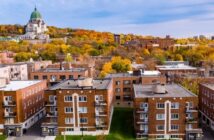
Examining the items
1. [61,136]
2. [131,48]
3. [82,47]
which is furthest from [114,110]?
[131,48]

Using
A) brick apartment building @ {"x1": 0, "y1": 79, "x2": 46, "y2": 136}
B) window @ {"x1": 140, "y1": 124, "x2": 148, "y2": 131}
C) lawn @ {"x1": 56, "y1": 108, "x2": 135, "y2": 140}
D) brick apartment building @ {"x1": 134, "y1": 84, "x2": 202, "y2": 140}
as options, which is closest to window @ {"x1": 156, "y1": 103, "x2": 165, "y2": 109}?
brick apartment building @ {"x1": 134, "y1": 84, "x2": 202, "y2": 140}

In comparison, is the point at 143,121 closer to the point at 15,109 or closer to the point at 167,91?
the point at 167,91

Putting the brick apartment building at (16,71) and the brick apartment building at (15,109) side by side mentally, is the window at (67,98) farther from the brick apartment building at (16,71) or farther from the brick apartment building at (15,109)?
the brick apartment building at (16,71)

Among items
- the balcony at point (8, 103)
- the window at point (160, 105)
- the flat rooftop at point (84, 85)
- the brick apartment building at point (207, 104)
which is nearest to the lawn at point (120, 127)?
the window at point (160, 105)

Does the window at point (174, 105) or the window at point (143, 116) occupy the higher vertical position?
the window at point (174, 105)

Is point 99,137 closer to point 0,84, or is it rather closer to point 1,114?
point 1,114
